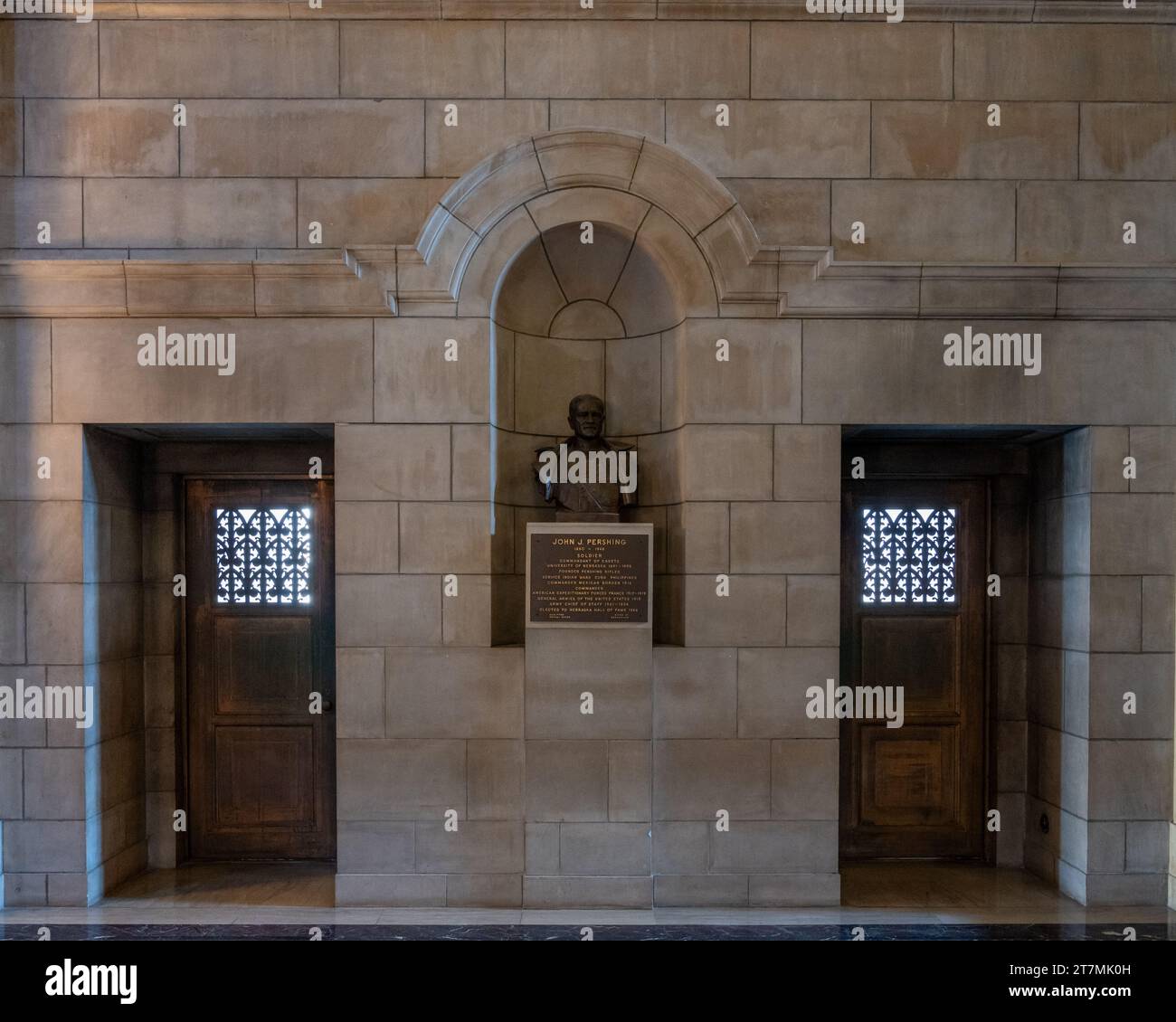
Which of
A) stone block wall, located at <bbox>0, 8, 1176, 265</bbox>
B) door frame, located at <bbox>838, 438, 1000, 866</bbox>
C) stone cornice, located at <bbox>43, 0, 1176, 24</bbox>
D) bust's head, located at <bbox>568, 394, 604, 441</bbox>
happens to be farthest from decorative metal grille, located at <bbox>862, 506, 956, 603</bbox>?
stone cornice, located at <bbox>43, 0, 1176, 24</bbox>

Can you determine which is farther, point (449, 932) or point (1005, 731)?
point (1005, 731)

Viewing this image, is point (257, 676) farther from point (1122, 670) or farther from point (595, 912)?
point (1122, 670)

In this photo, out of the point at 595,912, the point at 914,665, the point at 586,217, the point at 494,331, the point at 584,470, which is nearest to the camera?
the point at 595,912

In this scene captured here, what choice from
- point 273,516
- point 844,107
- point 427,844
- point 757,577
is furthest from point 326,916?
point 844,107

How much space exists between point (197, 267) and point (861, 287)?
221 inches

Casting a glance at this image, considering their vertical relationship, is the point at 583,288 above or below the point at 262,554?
above

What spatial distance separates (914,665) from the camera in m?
Answer: 9.16

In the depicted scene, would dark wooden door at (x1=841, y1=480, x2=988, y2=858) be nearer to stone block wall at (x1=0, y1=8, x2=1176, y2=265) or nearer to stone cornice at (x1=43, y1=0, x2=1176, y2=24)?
stone block wall at (x1=0, y1=8, x2=1176, y2=265)

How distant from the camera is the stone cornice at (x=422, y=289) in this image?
306 inches

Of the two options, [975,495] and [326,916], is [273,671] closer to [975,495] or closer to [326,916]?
[326,916]

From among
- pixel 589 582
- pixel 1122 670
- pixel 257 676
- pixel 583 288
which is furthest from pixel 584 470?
pixel 1122 670

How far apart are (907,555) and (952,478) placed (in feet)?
2.88

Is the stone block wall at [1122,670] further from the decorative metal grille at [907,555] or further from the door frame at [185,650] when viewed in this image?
the door frame at [185,650]

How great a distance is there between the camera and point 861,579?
9164 millimetres
